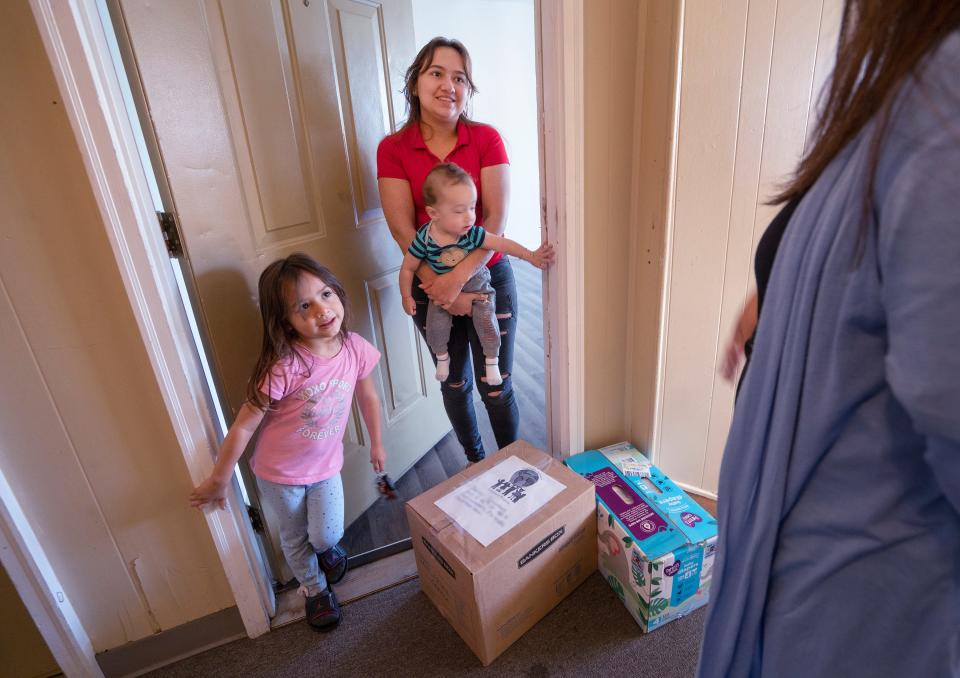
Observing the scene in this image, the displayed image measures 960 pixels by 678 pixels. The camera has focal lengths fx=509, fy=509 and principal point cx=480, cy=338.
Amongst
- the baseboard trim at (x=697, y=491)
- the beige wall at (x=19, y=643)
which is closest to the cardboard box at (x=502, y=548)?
the baseboard trim at (x=697, y=491)

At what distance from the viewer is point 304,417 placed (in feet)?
4.28

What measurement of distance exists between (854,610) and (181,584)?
58.2 inches

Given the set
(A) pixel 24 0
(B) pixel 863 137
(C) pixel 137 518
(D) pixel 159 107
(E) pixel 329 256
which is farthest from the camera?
(E) pixel 329 256

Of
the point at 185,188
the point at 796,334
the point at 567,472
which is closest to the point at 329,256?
the point at 185,188

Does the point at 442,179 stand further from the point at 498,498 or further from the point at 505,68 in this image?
the point at 505,68

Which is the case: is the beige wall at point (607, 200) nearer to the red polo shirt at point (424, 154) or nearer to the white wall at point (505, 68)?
the red polo shirt at point (424, 154)

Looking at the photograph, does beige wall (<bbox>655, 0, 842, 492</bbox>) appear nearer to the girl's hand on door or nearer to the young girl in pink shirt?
the young girl in pink shirt

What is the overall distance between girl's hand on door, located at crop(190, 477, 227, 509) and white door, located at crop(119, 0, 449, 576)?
0.70 feet

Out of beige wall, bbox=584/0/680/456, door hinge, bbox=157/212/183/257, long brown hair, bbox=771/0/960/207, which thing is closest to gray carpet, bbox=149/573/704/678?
beige wall, bbox=584/0/680/456

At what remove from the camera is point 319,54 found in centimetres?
144

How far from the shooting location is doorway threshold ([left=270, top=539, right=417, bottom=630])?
4.89ft

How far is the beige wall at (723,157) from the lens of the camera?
123 cm

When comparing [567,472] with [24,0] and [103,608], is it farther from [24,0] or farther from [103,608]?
[24,0]

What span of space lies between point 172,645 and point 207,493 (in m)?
0.52
